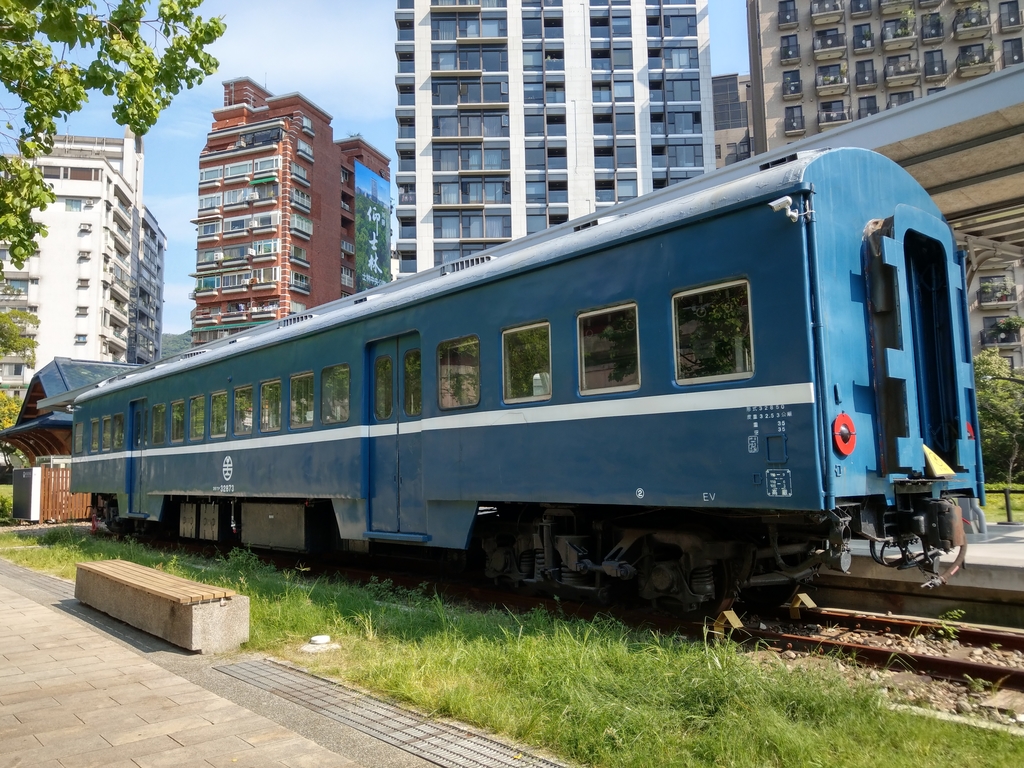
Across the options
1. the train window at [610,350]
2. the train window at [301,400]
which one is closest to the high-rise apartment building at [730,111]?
the train window at [301,400]

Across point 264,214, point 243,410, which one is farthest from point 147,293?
point 243,410

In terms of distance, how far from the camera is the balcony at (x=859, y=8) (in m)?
56.4

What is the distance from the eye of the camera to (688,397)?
6.36 m

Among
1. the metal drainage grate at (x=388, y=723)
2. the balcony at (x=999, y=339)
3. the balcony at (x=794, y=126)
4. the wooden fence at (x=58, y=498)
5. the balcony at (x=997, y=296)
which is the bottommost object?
the metal drainage grate at (x=388, y=723)

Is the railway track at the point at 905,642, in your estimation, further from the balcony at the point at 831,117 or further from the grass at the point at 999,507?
the balcony at the point at 831,117

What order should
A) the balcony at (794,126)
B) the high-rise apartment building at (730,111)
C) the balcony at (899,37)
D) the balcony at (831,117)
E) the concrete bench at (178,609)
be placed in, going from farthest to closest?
the high-rise apartment building at (730,111), the balcony at (794,126), the balcony at (831,117), the balcony at (899,37), the concrete bench at (178,609)

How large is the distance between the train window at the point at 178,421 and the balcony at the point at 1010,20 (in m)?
58.2

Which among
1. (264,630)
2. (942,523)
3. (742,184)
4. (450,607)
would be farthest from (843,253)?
(264,630)

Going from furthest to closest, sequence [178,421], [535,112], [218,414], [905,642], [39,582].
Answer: [535,112], [178,421], [218,414], [39,582], [905,642]

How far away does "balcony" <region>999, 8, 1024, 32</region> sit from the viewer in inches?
2112

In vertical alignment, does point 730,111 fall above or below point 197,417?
above

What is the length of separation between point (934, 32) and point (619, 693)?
202 ft

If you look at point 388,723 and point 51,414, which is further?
point 51,414

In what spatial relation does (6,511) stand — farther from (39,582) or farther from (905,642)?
(905,642)
